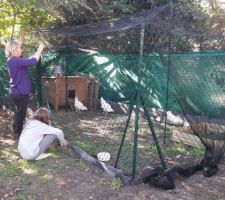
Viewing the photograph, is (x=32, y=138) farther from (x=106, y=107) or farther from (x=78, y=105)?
(x=106, y=107)

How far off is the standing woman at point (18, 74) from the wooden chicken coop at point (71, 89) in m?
2.66

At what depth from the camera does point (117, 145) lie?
6.75m

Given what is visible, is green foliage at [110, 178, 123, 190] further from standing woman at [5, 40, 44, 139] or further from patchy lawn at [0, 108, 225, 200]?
standing woman at [5, 40, 44, 139]

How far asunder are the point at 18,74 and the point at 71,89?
10.6ft

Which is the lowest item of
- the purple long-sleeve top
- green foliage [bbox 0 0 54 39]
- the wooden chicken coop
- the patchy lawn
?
the patchy lawn

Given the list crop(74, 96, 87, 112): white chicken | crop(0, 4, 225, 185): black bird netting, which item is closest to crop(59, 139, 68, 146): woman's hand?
crop(0, 4, 225, 185): black bird netting

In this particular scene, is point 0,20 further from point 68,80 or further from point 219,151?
point 219,151

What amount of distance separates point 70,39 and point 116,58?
2.32 m

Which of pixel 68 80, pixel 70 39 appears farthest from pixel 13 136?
pixel 68 80

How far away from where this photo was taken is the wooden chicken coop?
9.57m

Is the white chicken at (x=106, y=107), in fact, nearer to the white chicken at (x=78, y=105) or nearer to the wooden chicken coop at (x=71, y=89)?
the wooden chicken coop at (x=71, y=89)

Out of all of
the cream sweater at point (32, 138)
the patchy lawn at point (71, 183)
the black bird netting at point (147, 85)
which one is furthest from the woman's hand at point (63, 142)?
the black bird netting at point (147, 85)

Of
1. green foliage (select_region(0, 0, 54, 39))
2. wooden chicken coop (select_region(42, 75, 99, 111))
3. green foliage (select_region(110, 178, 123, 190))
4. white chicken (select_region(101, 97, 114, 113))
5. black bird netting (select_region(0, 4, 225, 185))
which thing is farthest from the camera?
white chicken (select_region(101, 97, 114, 113))

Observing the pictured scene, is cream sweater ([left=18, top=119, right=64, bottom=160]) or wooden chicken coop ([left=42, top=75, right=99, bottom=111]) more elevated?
wooden chicken coop ([left=42, top=75, right=99, bottom=111])
